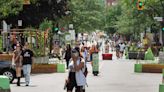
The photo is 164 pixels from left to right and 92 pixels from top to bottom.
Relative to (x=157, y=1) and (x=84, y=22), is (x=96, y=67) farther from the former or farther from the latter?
(x=84, y=22)

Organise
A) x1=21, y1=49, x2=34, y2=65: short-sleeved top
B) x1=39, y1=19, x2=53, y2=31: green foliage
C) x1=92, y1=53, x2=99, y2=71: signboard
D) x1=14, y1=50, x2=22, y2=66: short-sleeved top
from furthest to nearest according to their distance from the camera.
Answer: x1=39, y1=19, x2=53, y2=31: green foliage
x1=92, y1=53, x2=99, y2=71: signboard
x1=14, y1=50, x2=22, y2=66: short-sleeved top
x1=21, y1=49, x2=34, y2=65: short-sleeved top

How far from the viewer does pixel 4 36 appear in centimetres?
3603


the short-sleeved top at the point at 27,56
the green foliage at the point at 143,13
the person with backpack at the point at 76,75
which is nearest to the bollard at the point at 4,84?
the person with backpack at the point at 76,75

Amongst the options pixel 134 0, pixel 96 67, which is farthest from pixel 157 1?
pixel 96 67

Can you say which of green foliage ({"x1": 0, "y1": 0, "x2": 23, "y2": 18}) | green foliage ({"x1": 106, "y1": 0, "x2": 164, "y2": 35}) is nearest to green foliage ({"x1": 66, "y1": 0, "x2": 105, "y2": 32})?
green foliage ({"x1": 106, "y1": 0, "x2": 164, "y2": 35})

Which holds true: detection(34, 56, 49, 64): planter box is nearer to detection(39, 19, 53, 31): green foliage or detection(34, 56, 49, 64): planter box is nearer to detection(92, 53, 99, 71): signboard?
detection(92, 53, 99, 71): signboard

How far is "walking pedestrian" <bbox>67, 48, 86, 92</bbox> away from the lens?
13.8 metres

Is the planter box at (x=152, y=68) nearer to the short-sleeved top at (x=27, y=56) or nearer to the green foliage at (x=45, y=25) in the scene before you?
the short-sleeved top at (x=27, y=56)

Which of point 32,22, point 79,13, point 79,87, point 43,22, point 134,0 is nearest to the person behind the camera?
point 79,87

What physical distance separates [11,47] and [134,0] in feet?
107

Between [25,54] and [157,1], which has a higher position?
[157,1]

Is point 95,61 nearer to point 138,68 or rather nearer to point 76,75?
point 138,68

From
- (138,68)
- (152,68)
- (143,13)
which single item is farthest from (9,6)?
(143,13)

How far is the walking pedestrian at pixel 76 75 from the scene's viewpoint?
1375cm
